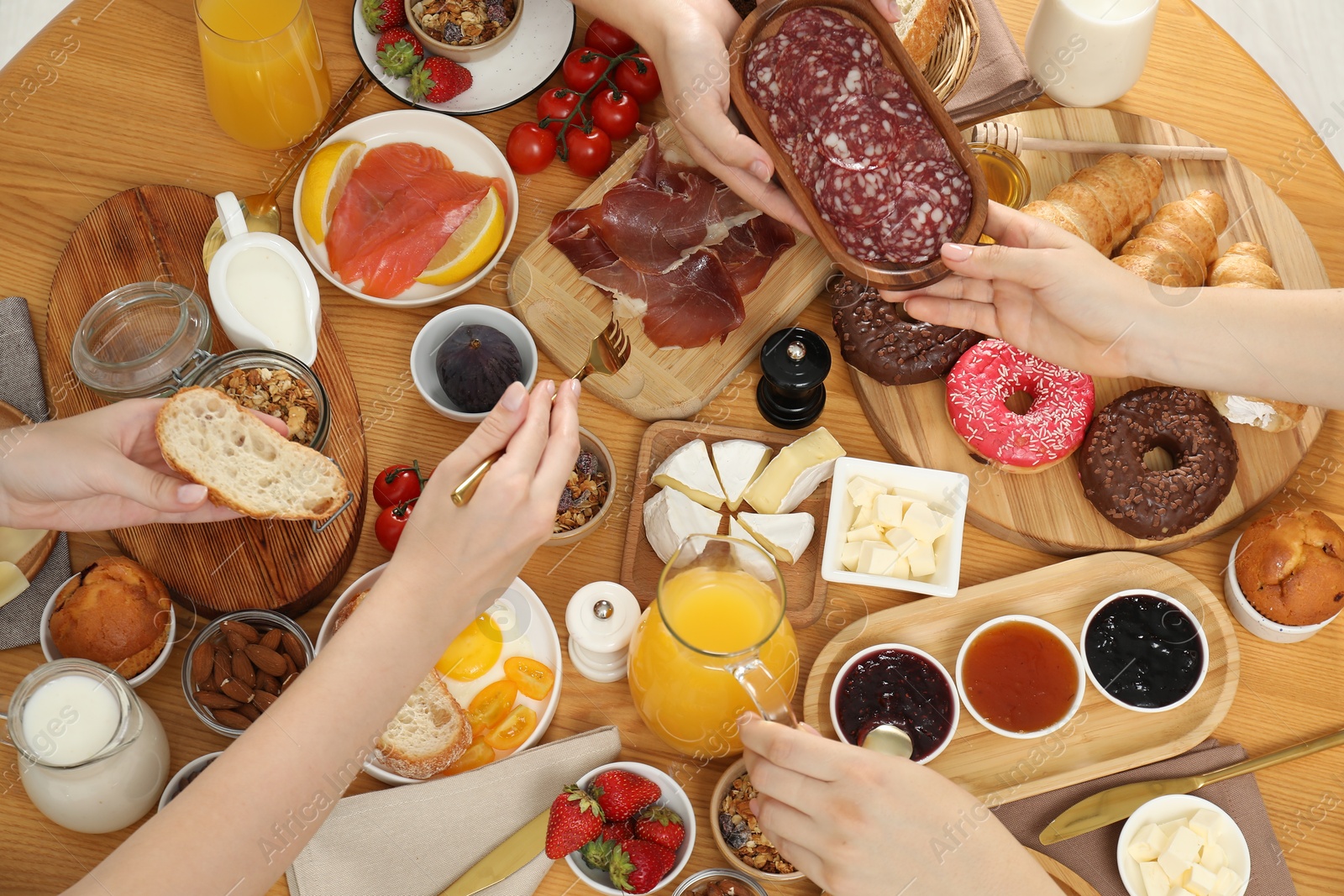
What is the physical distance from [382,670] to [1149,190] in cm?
163

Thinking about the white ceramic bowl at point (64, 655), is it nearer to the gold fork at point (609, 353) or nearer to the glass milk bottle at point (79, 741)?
the glass milk bottle at point (79, 741)

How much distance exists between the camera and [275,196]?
6.19ft

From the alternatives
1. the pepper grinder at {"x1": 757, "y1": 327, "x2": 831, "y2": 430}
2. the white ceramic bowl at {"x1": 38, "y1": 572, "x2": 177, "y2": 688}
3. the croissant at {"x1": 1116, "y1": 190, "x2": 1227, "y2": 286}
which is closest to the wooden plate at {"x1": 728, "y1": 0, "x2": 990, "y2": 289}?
the pepper grinder at {"x1": 757, "y1": 327, "x2": 831, "y2": 430}

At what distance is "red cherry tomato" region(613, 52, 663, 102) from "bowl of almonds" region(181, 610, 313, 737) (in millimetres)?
1212

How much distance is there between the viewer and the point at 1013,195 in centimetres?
191

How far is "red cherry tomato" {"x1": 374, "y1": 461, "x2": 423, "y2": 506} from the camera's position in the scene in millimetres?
1722

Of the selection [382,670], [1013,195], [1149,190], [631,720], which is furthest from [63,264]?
[1149,190]

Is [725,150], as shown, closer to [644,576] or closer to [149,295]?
[644,576]

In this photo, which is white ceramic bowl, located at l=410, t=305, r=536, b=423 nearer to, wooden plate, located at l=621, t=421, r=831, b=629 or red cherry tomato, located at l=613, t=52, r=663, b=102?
wooden plate, located at l=621, t=421, r=831, b=629

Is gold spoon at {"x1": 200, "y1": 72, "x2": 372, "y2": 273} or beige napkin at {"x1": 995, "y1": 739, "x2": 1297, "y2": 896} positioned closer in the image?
beige napkin at {"x1": 995, "y1": 739, "x2": 1297, "y2": 896}

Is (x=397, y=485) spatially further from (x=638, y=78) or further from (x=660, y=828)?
(x=638, y=78)

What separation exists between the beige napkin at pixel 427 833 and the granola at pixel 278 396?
1.97 feet

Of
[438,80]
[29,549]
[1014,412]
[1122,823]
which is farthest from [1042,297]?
[29,549]

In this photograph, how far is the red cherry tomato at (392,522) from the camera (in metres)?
1.68
